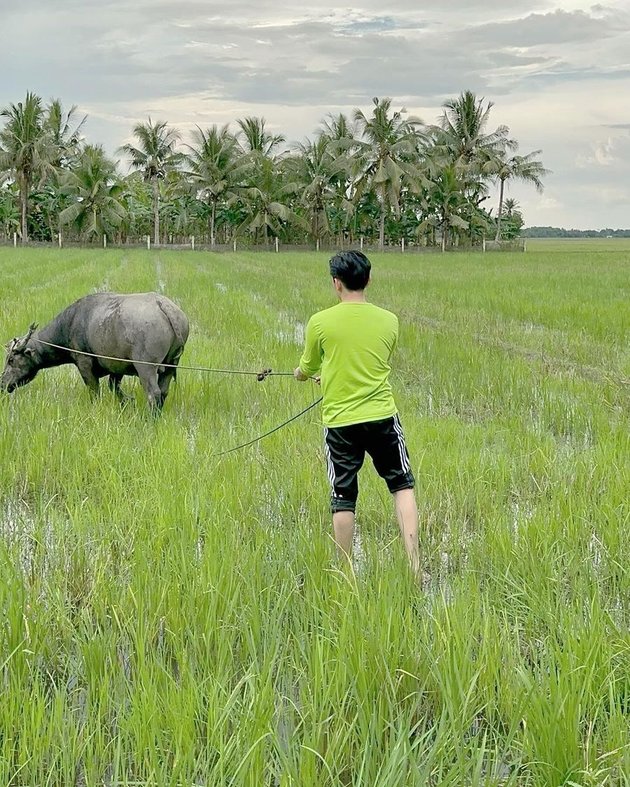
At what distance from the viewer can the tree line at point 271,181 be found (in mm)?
34062

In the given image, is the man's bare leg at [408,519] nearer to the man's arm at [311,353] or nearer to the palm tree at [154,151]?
the man's arm at [311,353]

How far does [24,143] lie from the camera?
110ft

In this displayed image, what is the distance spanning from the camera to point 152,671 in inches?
78.0

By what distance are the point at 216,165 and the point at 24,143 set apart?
7.78m

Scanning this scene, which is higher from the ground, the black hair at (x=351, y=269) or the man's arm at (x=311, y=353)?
the black hair at (x=351, y=269)

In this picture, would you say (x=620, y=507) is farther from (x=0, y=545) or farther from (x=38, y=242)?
(x=38, y=242)

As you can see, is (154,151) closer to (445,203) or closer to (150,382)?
(445,203)

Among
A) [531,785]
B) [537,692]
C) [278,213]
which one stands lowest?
[531,785]

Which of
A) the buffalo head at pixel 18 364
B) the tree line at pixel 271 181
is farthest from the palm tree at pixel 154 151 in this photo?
the buffalo head at pixel 18 364

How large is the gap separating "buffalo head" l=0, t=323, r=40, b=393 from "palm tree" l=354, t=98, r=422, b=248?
30111mm

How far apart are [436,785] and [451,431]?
3.05m

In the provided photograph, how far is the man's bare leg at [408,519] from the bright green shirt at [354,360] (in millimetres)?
282

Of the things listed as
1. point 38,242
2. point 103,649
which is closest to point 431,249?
point 38,242

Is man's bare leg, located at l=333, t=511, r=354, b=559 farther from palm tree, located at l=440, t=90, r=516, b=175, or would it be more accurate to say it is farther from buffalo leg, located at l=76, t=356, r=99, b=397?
palm tree, located at l=440, t=90, r=516, b=175
